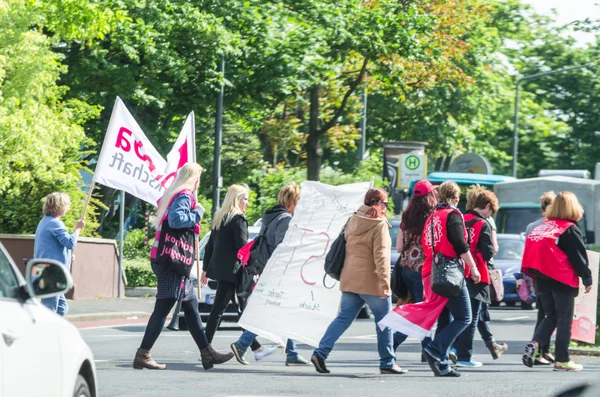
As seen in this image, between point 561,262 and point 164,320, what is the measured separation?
143 inches

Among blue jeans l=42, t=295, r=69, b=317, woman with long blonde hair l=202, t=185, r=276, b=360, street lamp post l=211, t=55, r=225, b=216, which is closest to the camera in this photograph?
blue jeans l=42, t=295, r=69, b=317

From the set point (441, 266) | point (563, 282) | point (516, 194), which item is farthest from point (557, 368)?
point (516, 194)

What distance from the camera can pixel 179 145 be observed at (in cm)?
1343

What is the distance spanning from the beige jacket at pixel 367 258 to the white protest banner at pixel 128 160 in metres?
2.93

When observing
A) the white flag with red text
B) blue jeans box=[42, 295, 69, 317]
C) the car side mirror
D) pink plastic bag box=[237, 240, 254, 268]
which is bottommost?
blue jeans box=[42, 295, 69, 317]

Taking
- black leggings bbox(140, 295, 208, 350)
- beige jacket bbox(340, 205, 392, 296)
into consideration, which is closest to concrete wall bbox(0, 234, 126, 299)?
black leggings bbox(140, 295, 208, 350)

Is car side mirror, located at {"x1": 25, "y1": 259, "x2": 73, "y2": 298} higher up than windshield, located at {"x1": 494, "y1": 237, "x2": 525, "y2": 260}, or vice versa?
windshield, located at {"x1": 494, "y1": 237, "x2": 525, "y2": 260}

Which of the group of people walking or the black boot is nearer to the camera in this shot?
the group of people walking

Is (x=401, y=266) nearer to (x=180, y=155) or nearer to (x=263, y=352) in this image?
(x=263, y=352)

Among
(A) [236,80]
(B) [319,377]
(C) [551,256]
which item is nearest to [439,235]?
(C) [551,256]

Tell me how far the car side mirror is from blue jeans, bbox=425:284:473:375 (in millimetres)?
6027

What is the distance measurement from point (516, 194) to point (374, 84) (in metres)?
5.14

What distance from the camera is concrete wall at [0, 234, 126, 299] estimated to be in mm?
24609

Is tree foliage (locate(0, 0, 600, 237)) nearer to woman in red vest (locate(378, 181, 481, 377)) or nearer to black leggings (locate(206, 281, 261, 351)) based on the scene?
black leggings (locate(206, 281, 261, 351))
